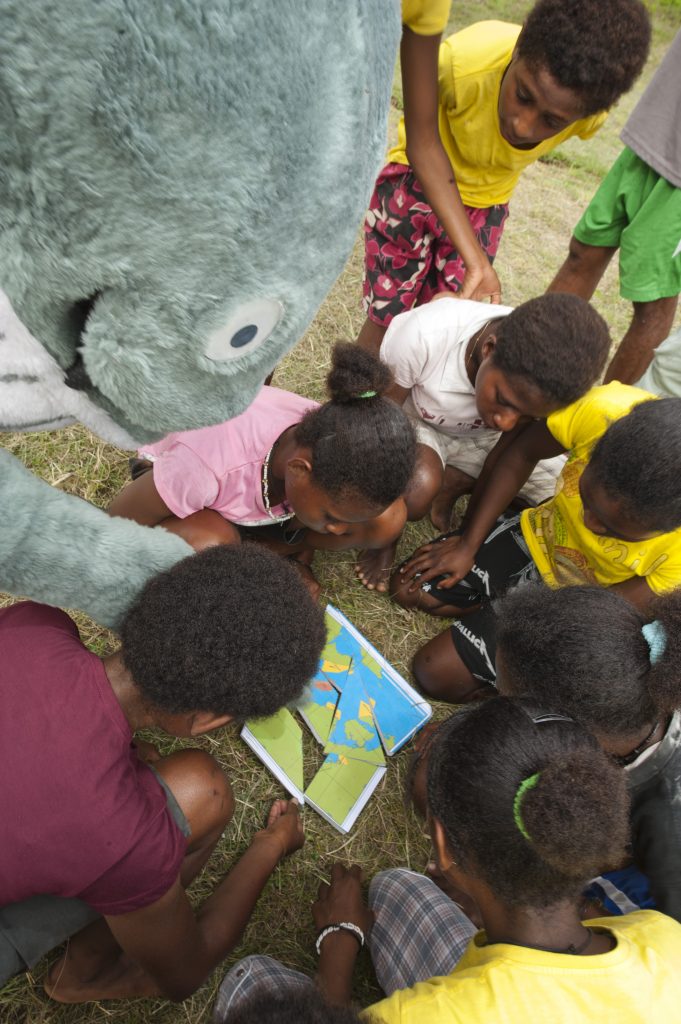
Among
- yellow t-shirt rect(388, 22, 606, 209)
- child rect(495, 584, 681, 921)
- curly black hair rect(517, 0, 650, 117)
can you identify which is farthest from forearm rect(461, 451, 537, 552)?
curly black hair rect(517, 0, 650, 117)

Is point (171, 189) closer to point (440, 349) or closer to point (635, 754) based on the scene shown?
point (635, 754)

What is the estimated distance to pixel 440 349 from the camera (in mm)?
1885

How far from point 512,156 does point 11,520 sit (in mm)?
1704

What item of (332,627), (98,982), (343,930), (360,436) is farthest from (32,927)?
(360,436)

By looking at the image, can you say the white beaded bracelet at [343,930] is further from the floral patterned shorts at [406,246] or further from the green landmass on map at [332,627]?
the floral patterned shorts at [406,246]

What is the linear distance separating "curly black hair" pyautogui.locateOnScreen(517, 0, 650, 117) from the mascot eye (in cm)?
141

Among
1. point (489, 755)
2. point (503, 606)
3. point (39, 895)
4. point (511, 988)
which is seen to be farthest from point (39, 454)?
point (511, 988)

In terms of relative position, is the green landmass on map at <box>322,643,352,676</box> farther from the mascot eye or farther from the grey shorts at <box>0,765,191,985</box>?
the mascot eye

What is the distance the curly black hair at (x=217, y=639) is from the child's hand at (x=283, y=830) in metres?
0.56

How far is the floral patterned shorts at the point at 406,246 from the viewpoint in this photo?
1.98m

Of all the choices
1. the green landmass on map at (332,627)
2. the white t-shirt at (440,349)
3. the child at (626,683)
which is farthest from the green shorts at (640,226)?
the green landmass on map at (332,627)

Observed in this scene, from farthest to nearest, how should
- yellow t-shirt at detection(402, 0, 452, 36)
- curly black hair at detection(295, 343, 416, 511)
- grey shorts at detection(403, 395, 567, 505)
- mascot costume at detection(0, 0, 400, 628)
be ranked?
grey shorts at detection(403, 395, 567, 505), curly black hair at detection(295, 343, 416, 511), yellow t-shirt at detection(402, 0, 452, 36), mascot costume at detection(0, 0, 400, 628)

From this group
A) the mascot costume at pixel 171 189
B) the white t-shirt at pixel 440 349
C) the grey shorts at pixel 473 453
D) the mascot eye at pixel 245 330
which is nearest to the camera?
the mascot costume at pixel 171 189

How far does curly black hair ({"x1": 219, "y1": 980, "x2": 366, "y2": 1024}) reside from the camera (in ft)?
2.43
